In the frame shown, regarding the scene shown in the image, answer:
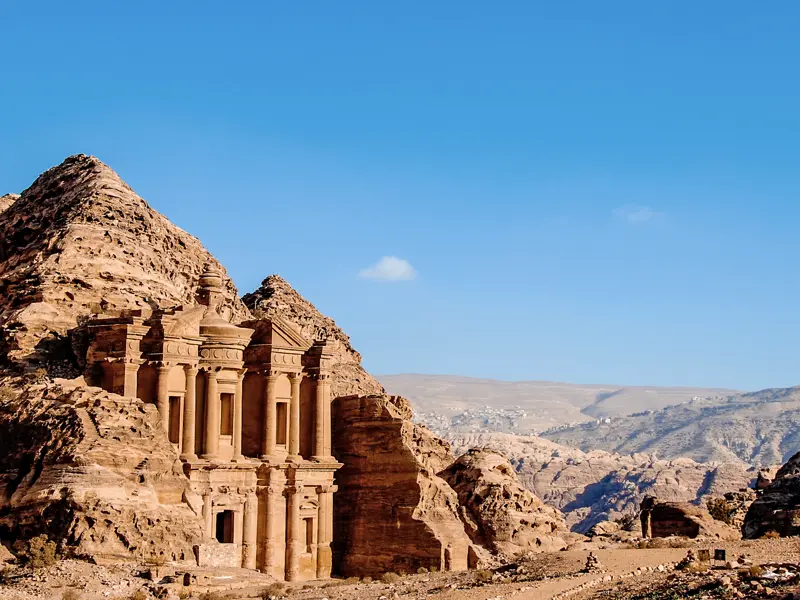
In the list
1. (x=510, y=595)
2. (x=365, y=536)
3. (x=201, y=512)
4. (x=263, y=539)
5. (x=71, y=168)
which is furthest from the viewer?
(x=71, y=168)

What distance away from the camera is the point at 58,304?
52.6m

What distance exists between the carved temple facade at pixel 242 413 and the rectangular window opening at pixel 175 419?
36 millimetres

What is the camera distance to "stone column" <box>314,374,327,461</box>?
5662 cm

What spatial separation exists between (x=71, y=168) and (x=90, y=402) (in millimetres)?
23271

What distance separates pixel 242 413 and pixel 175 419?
5.20 m

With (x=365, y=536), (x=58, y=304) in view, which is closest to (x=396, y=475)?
(x=365, y=536)

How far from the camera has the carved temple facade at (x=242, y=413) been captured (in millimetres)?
49750

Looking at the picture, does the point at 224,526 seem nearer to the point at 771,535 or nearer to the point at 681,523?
the point at 771,535

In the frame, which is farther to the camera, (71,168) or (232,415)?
(71,168)

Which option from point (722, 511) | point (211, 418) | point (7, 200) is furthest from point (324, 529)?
point (722, 511)

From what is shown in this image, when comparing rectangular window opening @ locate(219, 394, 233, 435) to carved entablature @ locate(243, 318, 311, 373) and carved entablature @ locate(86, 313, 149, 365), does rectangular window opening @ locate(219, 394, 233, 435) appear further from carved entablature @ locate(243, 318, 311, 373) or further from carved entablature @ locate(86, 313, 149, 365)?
carved entablature @ locate(86, 313, 149, 365)

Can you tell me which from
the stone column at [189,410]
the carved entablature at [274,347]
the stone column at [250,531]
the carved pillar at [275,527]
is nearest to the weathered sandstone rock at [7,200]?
the carved entablature at [274,347]

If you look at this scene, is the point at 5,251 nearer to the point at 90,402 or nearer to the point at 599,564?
the point at 90,402

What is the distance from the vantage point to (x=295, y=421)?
5603 centimetres
